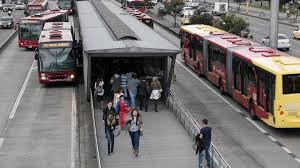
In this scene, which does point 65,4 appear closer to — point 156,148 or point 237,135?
point 237,135

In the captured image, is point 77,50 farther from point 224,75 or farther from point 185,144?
point 185,144

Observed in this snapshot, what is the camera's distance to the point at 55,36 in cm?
3656

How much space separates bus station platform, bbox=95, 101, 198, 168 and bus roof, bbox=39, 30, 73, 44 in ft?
38.7

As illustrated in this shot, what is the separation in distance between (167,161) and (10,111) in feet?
40.1

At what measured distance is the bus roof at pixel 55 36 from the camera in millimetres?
35750

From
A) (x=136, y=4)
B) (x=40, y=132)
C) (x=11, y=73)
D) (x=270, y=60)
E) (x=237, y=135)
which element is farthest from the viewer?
(x=136, y=4)

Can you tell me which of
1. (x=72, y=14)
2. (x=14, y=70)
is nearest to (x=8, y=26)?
(x=72, y=14)

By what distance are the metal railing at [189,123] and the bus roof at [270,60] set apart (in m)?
3.61

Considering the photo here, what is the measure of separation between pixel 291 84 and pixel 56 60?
16.1m

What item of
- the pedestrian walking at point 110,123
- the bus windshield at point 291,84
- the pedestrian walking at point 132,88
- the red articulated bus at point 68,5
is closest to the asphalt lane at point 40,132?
the pedestrian walking at point 110,123

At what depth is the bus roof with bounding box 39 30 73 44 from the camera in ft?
117

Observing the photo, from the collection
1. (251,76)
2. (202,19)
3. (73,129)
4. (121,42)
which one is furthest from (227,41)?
(202,19)

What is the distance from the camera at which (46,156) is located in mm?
21859

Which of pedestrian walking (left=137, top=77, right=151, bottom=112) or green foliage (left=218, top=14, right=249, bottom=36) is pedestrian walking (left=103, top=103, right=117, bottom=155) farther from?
green foliage (left=218, top=14, right=249, bottom=36)
